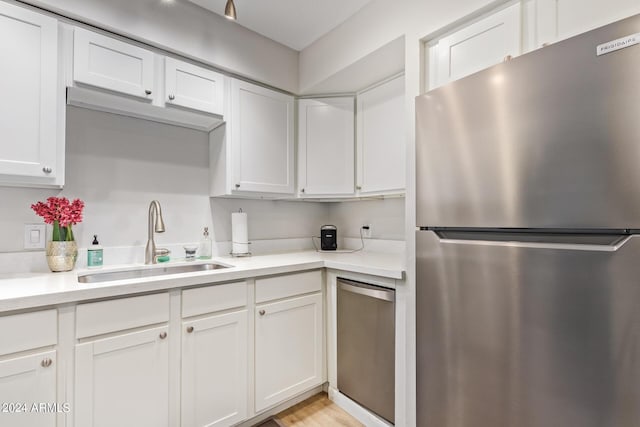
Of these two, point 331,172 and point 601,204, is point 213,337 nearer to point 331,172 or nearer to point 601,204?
point 331,172

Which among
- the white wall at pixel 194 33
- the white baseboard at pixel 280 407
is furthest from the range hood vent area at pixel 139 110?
the white baseboard at pixel 280 407

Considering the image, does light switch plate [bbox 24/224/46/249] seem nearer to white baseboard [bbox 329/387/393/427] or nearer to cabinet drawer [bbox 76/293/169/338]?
cabinet drawer [bbox 76/293/169/338]

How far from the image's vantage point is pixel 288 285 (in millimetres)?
→ 1881

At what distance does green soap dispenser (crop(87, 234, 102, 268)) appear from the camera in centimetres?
172

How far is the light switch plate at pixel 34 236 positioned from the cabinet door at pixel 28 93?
360mm

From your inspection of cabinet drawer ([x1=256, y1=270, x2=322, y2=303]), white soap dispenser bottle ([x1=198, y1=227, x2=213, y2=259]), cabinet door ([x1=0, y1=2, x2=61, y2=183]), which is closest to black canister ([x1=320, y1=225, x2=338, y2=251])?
cabinet drawer ([x1=256, y1=270, x2=322, y2=303])

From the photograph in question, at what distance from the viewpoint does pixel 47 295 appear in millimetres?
1142

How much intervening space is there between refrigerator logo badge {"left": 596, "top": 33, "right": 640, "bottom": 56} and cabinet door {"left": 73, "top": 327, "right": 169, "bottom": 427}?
1894mm

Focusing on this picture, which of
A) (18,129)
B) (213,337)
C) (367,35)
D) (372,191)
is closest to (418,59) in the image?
(367,35)

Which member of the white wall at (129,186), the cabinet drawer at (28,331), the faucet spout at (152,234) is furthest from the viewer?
the faucet spout at (152,234)

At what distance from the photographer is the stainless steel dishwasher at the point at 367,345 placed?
1.65 metres

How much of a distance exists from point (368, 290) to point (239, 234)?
1.02m

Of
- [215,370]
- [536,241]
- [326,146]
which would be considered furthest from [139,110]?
[536,241]

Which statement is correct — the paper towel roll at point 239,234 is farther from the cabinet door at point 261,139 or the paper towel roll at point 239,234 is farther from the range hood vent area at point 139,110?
the range hood vent area at point 139,110
